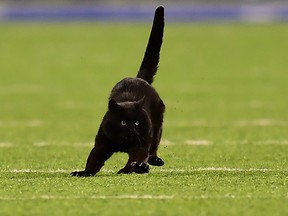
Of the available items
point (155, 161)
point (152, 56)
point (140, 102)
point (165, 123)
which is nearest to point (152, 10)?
point (165, 123)

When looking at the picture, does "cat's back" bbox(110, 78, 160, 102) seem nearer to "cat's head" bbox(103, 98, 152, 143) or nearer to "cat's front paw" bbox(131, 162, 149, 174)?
"cat's head" bbox(103, 98, 152, 143)

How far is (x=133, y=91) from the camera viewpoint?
7910 millimetres

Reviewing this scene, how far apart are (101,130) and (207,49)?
Result: 21.2 m

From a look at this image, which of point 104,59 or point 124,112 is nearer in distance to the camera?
point 124,112

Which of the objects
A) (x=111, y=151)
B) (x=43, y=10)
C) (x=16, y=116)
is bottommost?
(x=43, y=10)

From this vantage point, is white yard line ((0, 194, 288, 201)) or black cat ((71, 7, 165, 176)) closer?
white yard line ((0, 194, 288, 201))

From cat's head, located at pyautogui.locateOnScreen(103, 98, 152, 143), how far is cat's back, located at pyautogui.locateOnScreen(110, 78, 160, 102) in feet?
1.17

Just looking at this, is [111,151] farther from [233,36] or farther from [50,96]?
[233,36]

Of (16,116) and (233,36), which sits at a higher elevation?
(16,116)

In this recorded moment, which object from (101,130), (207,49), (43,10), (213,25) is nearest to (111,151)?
(101,130)

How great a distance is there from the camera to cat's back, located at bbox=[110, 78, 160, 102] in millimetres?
7836

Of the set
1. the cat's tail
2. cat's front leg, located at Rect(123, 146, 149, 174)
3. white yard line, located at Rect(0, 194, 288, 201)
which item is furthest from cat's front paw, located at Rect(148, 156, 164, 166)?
white yard line, located at Rect(0, 194, 288, 201)

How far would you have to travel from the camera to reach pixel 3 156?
9.77 metres

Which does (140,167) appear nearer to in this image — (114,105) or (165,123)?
(114,105)
